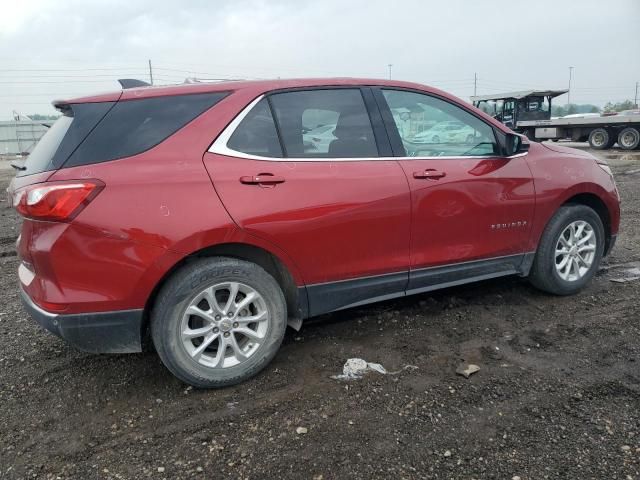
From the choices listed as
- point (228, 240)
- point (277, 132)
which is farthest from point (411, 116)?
point (228, 240)

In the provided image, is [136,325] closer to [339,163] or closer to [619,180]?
[339,163]

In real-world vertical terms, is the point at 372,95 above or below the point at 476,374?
above

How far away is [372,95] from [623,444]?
241 centimetres

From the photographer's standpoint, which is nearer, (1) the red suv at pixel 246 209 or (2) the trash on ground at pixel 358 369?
(1) the red suv at pixel 246 209

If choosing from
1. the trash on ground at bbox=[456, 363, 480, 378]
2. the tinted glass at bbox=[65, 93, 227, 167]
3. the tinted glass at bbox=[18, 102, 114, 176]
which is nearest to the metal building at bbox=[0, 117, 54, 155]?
the tinted glass at bbox=[18, 102, 114, 176]

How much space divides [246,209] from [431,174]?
1.31 meters

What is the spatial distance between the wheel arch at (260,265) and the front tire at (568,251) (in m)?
2.11

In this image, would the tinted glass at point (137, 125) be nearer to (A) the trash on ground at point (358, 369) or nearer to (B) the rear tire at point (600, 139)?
(A) the trash on ground at point (358, 369)

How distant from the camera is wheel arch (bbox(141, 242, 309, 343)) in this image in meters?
2.79

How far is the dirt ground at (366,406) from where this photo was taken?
7.59ft

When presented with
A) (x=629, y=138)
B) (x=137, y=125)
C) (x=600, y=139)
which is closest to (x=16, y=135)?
(x=600, y=139)

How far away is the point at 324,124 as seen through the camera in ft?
10.6

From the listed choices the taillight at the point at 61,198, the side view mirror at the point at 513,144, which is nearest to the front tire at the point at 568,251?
the side view mirror at the point at 513,144

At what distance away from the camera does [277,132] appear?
9.98 feet
